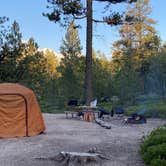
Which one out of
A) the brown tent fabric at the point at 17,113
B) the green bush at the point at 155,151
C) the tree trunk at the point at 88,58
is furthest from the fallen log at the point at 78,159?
the tree trunk at the point at 88,58

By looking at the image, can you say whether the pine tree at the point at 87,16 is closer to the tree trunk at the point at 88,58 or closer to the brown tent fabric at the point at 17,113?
the tree trunk at the point at 88,58

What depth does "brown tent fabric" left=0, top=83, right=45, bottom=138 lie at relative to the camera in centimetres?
1107

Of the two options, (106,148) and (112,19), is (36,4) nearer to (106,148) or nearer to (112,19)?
(112,19)

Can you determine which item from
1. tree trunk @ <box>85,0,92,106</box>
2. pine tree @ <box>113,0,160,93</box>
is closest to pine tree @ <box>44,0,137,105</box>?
tree trunk @ <box>85,0,92,106</box>

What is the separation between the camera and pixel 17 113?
11.3 m

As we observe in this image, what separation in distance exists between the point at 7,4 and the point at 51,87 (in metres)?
5.73

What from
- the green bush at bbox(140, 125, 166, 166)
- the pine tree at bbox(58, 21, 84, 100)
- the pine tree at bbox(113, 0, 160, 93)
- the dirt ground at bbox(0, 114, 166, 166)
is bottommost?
the dirt ground at bbox(0, 114, 166, 166)

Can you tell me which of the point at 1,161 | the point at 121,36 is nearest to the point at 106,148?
the point at 1,161

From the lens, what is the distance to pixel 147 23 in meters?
42.4

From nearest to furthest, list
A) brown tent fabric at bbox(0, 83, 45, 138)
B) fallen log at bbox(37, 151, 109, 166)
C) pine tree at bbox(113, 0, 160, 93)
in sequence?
fallen log at bbox(37, 151, 109, 166), brown tent fabric at bbox(0, 83, 45, 138), pine tree at bbox(113, 0, 160, 93)

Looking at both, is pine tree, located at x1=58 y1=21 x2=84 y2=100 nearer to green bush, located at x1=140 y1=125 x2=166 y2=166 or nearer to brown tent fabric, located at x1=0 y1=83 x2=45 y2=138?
brown tent fabric, located at x1=0 y1=83 x2=45 y2=138

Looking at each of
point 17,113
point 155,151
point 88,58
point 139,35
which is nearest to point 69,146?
point 155,151

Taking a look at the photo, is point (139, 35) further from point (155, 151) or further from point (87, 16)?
point (155, 151)

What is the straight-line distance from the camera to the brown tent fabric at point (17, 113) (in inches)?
436
